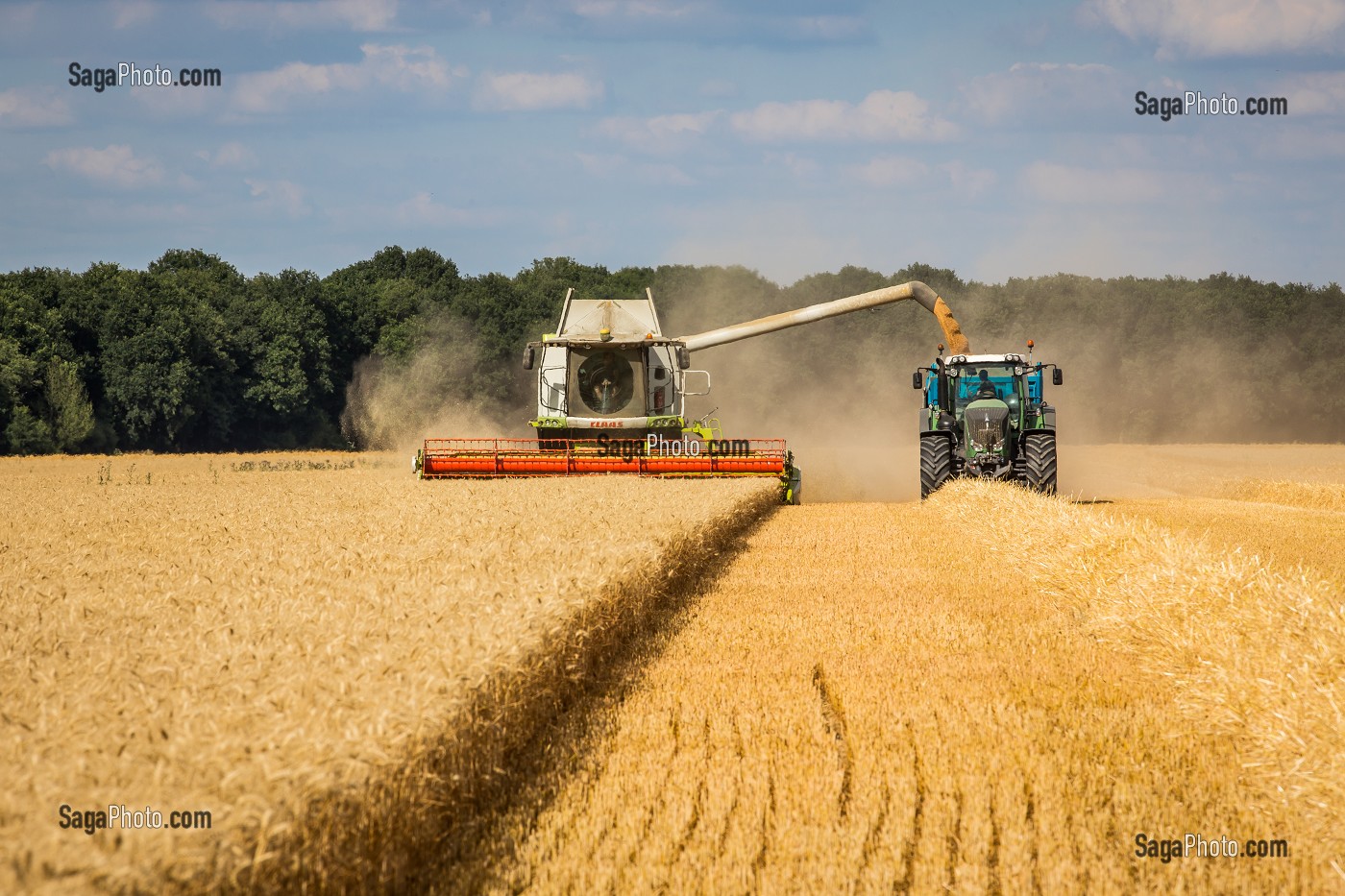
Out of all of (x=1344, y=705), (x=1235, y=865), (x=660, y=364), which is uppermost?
(x=660, y=364)

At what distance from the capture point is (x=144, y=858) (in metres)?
3.12

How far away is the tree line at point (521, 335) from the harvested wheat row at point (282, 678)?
38.1 metres

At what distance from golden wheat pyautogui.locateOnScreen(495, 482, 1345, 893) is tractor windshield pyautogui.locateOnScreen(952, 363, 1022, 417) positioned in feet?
31.2

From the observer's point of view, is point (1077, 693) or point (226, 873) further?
point (1077, 693)

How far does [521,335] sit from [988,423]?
42602 mm

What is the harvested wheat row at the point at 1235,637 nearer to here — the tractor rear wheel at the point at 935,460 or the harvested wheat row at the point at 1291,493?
the tractor rear wheel at the point at 935,460

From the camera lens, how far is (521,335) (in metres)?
59.3

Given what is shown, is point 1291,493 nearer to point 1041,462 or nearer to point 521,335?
point 1041,462

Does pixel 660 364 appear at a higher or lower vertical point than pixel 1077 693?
higher

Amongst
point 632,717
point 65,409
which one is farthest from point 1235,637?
point 65,409

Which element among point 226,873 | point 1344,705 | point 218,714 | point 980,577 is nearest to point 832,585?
point 980,577

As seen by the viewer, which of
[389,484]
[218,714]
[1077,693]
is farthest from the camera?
[389,484]

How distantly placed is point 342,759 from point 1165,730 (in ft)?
14.2

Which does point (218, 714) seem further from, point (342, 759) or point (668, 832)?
point (668, 832)
